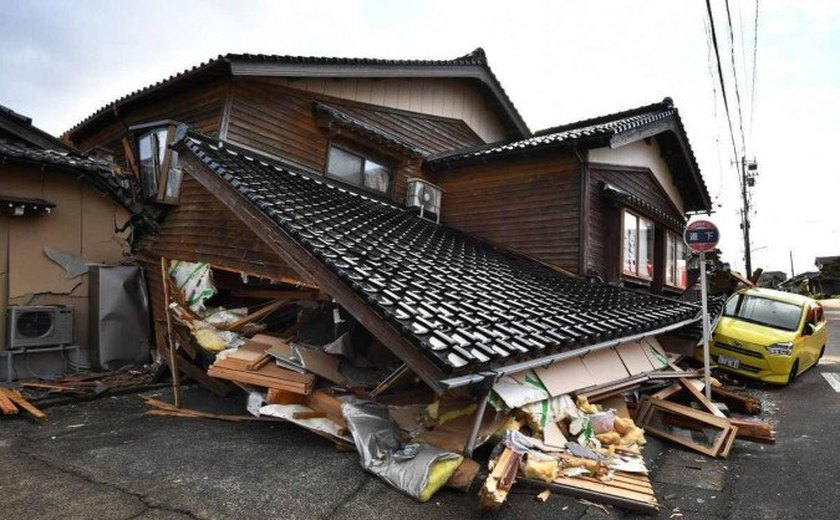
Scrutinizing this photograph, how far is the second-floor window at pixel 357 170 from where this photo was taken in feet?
34.3

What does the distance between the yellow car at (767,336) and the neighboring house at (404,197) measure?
6.95 feet

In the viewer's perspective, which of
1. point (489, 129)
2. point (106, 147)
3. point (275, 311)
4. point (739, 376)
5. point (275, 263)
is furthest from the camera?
point (489, 129)

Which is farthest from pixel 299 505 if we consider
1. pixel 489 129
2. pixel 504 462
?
pixel 489 129

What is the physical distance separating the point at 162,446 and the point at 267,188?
363 centimetres

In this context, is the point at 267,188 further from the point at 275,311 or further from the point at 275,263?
the point at 275,311

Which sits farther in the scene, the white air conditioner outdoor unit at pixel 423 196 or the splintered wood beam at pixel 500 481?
the white air conditioner outdoor unit at pixel 423 196

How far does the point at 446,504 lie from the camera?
3.79 meters

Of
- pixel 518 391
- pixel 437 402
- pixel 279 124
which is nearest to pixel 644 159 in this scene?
pixel 279 124

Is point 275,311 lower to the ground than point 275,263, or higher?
lower

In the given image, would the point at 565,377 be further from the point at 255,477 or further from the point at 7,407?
the point at 7,407

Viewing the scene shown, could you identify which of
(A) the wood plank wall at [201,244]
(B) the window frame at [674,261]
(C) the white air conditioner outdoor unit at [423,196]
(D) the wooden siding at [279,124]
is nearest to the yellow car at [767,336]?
(B) the window frame at [674,261]

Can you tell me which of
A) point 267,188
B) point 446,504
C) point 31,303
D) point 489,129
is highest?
point 489,129

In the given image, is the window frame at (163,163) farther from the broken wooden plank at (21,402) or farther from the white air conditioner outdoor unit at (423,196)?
the white air conditioner outdoor unit at (423,196)

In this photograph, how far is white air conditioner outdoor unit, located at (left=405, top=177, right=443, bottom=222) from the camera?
1109cm
